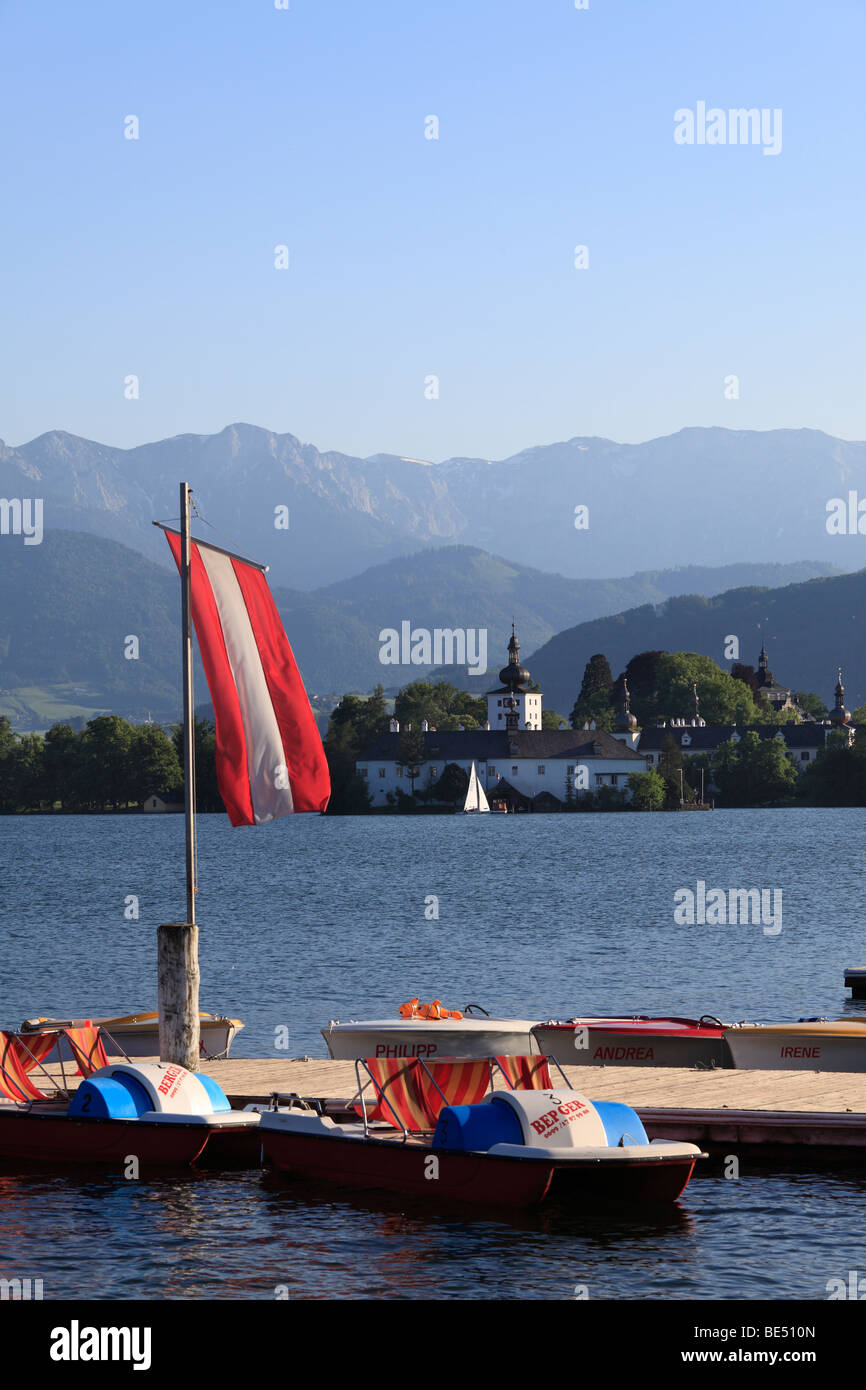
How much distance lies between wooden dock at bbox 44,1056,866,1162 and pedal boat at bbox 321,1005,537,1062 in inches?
51.2

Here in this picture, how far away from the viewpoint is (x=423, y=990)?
51.9 meters

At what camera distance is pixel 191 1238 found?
824 inches

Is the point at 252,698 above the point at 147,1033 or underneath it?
above

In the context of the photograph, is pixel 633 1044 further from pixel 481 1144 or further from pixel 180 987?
pixel 481 1144

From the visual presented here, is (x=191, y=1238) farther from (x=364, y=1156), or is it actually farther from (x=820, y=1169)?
(x=820, y=1169)

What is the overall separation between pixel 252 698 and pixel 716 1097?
8902 millimetres

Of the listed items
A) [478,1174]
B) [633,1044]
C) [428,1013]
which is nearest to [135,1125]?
[478,1174]

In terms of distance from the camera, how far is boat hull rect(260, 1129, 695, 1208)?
2066 centimetres

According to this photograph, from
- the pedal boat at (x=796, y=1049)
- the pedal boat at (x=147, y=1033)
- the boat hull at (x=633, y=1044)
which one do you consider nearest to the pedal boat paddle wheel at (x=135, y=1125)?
the pedal boat at (x=147, y=1033)

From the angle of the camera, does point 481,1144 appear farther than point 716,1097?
No

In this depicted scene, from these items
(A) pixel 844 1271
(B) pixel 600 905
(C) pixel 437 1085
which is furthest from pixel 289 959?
(A) pixel 844 1271
